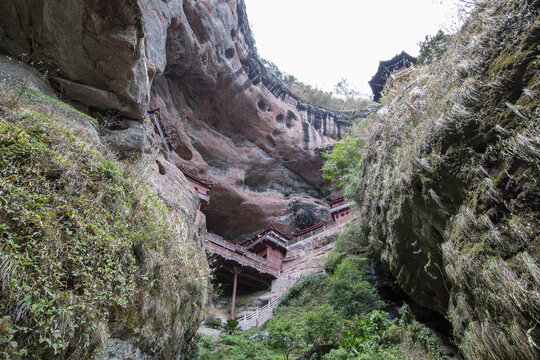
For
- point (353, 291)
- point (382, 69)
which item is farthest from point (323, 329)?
point (382, 69)

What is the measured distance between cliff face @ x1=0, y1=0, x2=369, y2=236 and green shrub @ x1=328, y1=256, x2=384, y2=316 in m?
9.68

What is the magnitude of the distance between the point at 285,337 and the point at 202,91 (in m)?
22.2

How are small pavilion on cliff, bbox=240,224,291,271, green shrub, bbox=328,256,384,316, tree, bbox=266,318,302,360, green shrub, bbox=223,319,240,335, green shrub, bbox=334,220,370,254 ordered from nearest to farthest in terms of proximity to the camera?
tree, bbox=266,318,302,360 → green shrub, bbox=328,256,384,316 → green shrub, bbox=223,319,240,335 → green shrub, bbox=334,220,370,254 → small pavilion on cliff, bbox=240,224,291,271

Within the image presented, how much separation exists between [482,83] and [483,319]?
375 cm

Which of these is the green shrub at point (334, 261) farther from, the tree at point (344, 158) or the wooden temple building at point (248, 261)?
the wooden temple building at point (248, 261)

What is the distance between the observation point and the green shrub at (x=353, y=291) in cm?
1038

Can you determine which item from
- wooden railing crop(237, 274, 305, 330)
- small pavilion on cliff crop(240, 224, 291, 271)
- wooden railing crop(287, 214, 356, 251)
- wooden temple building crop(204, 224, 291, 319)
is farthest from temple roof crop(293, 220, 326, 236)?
wooden railing crop(237, 274, 305, 330)

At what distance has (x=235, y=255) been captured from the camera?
18562 mm

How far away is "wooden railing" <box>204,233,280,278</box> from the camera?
17.9 m

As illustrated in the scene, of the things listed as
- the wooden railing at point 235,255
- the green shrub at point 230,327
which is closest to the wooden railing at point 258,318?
the green shrub at point 230,327

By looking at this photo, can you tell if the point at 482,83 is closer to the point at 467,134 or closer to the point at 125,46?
the point at 467,134

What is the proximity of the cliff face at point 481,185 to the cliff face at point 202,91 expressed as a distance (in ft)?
30.8

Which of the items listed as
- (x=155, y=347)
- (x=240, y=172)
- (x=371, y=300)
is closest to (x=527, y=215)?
(x=155, y=347)

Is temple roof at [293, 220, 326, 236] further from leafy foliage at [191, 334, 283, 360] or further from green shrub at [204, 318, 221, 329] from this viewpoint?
leafy foliage at [191, 334, 283, 360]
